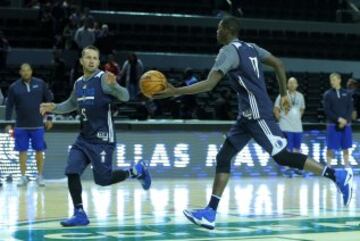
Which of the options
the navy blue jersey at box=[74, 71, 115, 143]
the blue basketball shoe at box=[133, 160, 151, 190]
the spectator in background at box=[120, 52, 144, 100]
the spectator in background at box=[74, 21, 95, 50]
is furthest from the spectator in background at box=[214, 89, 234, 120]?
the navy blue jersey at box=[74, 71, 115, 143]

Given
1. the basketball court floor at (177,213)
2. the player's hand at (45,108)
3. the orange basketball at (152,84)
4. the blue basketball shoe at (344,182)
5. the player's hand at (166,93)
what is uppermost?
the orange basketball at (152,84)

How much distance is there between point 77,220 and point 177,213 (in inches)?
61.7

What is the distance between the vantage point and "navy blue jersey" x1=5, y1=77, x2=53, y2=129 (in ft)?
46.2

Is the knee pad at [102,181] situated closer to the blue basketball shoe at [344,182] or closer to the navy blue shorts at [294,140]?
the blue basketball shoe at [344,182]

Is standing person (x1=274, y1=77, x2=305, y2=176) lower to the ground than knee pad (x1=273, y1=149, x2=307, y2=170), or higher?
higher

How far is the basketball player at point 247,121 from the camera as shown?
26.5ft

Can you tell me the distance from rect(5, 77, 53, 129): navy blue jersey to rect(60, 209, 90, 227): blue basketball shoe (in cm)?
576

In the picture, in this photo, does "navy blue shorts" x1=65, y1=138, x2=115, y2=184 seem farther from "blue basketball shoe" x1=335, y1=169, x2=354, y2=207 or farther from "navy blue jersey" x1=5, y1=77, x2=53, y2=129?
"navy blue jersey" x1=5, y1=77, x2=53, y2=129

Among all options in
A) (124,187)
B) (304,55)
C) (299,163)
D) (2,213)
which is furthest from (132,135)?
(304,55)

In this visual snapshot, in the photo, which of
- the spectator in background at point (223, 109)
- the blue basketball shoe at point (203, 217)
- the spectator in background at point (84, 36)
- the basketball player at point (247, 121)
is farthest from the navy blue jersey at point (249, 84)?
the spectator in background at point (84, 36)

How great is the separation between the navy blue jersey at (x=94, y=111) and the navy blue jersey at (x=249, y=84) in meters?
1.52

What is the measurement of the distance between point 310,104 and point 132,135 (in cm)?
896

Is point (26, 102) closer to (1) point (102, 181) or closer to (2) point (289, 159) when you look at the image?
(1) point (102, 181)

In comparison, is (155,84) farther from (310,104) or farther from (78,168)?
(310,104)
